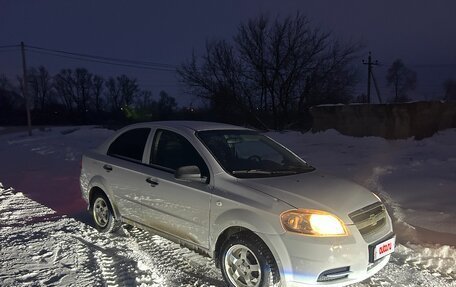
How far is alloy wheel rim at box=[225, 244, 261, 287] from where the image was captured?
3.48 meters

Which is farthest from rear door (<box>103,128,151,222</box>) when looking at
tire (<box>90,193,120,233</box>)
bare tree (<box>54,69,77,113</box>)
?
bare tree (<box>54,69,77,113</box>)

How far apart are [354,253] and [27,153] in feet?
54.1

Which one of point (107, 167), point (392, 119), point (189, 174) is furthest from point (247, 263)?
point (392, 119)

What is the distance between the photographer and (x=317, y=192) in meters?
3.60

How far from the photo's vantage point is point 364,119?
17234mm

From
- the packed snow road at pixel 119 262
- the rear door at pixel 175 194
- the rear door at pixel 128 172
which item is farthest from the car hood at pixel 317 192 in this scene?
the rear door at pixel 128 172

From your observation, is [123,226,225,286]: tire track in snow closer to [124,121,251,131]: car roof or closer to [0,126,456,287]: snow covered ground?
[0,126,456,287]: snow covered ground

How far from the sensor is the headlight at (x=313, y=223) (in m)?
3.27

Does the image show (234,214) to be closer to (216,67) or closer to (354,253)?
(354,253)

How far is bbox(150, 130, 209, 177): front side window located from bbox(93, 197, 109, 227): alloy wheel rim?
1.26 metres

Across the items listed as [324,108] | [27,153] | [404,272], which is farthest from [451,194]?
[27,153]

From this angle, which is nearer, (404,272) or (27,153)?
(404,272)

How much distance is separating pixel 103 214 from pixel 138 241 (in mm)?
717

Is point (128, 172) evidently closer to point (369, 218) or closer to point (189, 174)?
point (189, 174)
